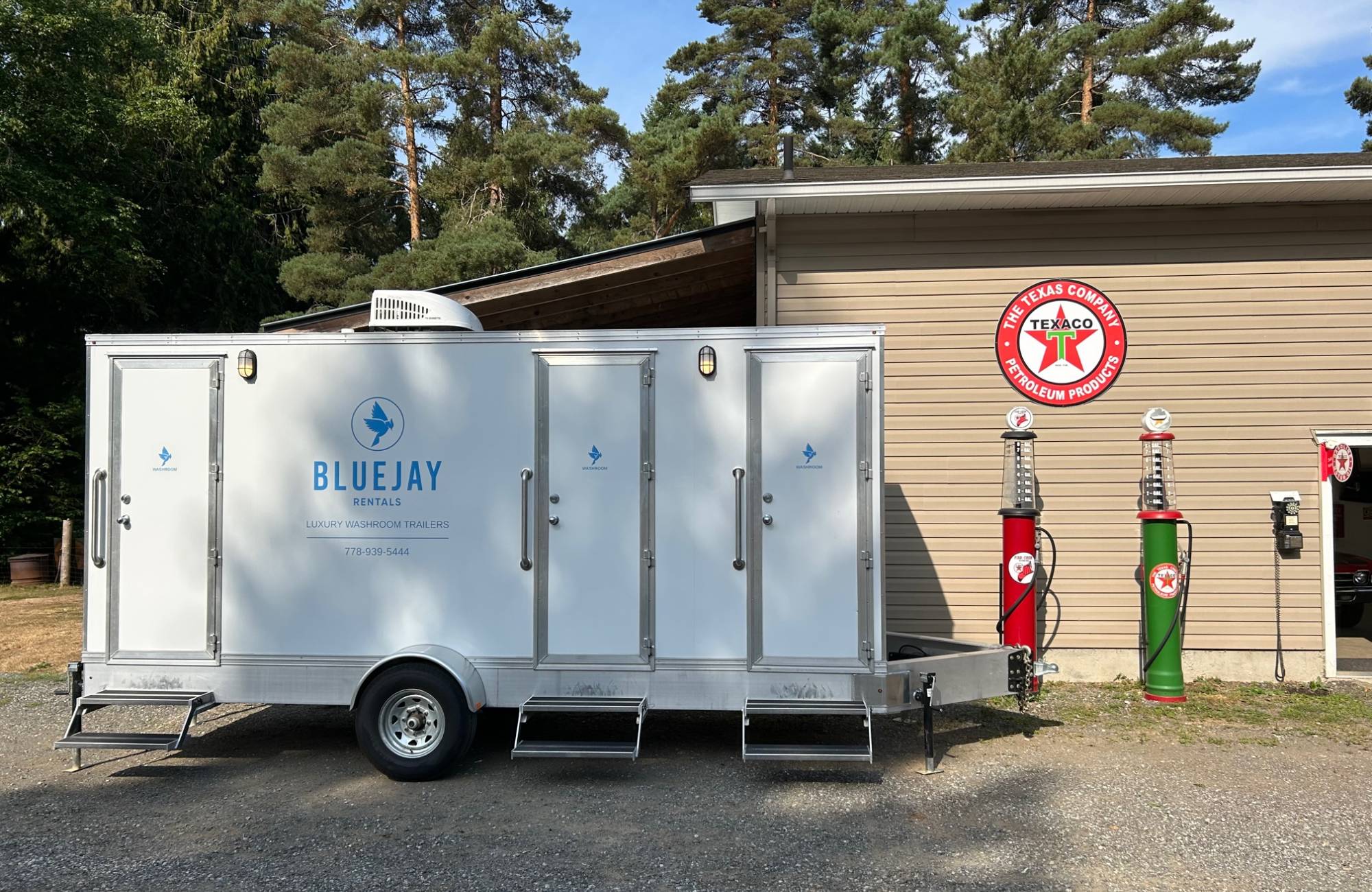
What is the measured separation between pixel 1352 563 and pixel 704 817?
26.8ft

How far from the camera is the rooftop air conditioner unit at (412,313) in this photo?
5871 mm

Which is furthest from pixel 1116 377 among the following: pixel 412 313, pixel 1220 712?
pixel 412 313

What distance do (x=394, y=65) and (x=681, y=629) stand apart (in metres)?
21.1

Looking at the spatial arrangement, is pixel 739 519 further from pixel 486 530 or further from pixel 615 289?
pixel 615 289

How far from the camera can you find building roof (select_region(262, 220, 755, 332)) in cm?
790

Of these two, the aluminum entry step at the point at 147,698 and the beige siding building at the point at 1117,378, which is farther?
the beige siding building at the point at 1117,378

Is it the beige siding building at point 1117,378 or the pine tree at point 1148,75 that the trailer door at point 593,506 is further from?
the pine tree at point 1148,75

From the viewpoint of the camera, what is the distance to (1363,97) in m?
25.1

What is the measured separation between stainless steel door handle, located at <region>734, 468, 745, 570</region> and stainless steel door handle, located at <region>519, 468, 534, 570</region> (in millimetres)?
1175

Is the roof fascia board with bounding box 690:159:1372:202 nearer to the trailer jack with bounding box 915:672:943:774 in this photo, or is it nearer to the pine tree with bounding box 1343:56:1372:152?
the trailer jack with bounding box 915:672:943:774

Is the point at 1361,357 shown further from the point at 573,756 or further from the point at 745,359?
the point at 573,756

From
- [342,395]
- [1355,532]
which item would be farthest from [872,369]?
[1355,532]

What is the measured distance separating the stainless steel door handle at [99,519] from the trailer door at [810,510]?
3748 mm

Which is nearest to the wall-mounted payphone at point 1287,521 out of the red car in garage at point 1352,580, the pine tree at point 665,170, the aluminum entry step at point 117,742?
the red car in garage at point 1352,580
